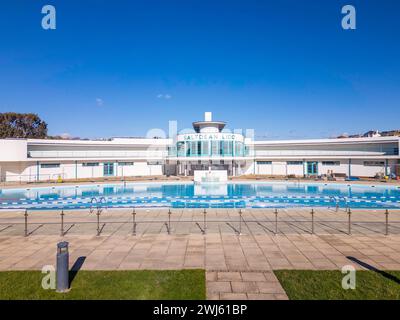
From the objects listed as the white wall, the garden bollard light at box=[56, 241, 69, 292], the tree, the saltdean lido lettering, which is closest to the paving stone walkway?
the garden bollard light at box=[56, 241, 69, 292]

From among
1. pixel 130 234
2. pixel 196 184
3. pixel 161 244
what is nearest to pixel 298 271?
pixel 161 244

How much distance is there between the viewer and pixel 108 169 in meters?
40.8

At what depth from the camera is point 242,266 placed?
787cm

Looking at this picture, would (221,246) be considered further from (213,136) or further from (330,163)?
(330,163)

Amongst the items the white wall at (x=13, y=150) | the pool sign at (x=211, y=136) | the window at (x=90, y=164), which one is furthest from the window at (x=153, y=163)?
the white wall at (x=13, y=150)

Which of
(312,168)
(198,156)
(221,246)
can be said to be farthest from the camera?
(312,168)

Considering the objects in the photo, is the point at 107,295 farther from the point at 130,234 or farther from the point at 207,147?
the point at 207,147

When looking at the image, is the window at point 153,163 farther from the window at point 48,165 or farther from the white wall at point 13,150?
the white wall at point 13,150

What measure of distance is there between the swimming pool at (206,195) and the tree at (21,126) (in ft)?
125

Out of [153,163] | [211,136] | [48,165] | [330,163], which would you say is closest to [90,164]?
[48,165]

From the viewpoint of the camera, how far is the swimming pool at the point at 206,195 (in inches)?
795

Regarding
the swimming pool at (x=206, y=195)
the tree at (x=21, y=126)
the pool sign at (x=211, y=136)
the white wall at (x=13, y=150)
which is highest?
the tree at (x=21, y=126)

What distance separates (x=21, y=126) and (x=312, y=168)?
2355 inches
